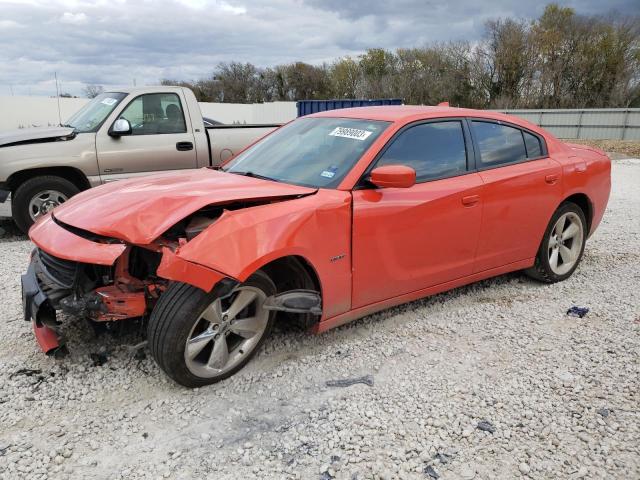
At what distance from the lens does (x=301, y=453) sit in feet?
8.05

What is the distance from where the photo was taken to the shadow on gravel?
6352 millimetres

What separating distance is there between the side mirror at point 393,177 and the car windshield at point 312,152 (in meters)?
0.25

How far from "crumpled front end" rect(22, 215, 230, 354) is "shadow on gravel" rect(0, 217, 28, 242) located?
3.77m

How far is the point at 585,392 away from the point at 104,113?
6248 mm

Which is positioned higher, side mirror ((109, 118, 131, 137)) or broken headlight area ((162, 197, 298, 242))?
side mirror ((109, 118, 131, 137))

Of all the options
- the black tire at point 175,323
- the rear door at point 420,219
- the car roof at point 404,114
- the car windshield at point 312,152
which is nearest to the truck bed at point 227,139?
the car windshield at point 312,152

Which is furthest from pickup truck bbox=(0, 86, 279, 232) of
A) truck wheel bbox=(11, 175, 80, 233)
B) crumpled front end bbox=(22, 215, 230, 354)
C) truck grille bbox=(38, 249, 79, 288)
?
truck grille bbox=(38, 249, 79, 288)

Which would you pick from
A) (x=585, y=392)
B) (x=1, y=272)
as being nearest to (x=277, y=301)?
(x=585, y=392)

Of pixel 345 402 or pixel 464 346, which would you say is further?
pixel 464 346

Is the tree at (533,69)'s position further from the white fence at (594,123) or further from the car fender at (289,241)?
the car fender at (289,241)

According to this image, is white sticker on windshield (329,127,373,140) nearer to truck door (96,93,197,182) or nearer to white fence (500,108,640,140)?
truck door (96,93,197,182)

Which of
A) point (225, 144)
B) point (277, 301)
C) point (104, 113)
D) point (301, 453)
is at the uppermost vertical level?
point (104, 113)

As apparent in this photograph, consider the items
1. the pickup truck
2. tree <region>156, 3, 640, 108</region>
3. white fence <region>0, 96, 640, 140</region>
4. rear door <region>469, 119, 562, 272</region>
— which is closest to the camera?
rear door <region>469, 119, 562, 272</region>

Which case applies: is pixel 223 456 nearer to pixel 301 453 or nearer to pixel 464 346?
pixel 301 453
